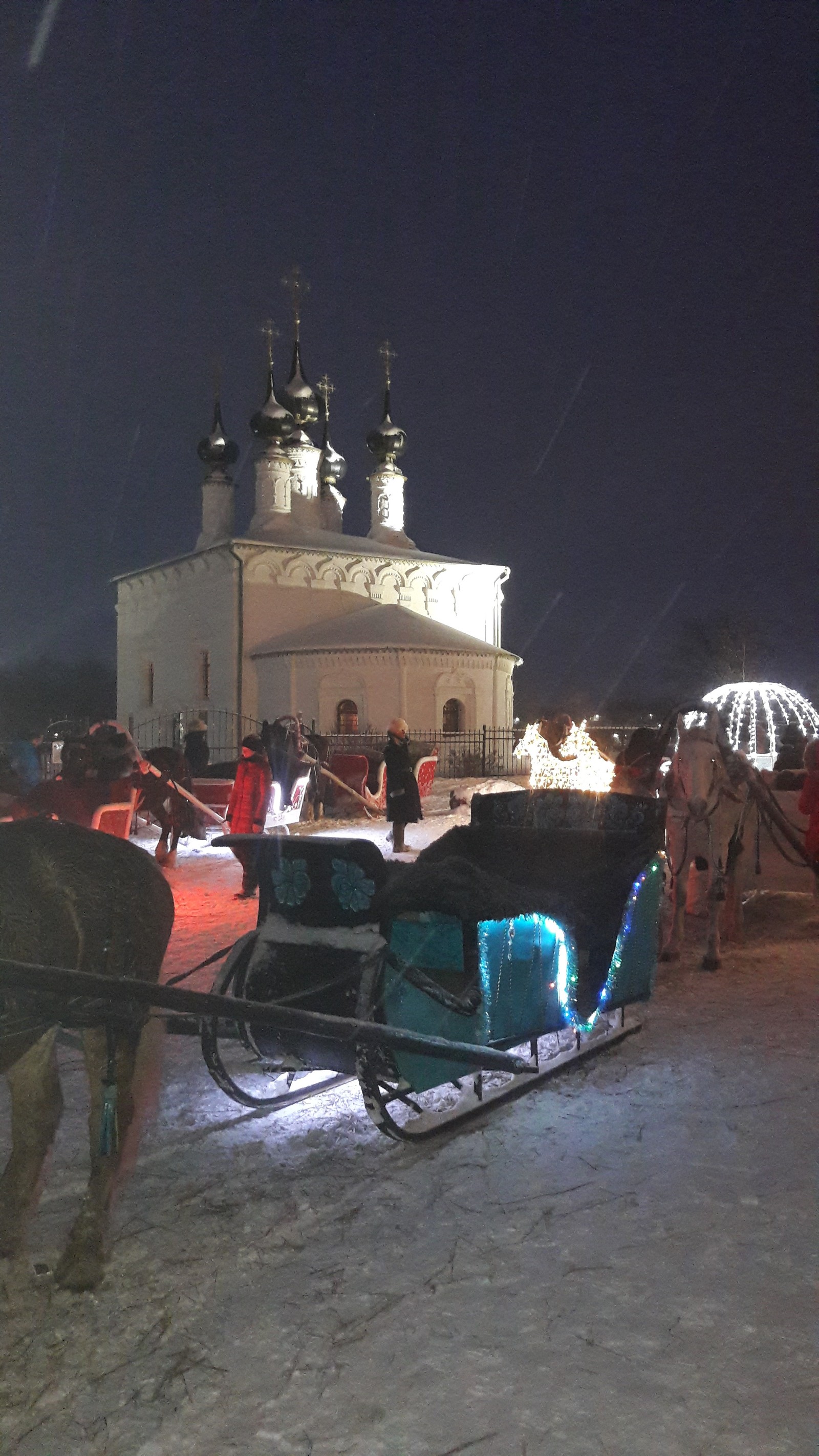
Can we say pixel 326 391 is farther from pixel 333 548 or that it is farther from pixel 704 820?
pixel 704 820

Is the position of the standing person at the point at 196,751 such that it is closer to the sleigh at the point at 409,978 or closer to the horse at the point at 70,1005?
the sleigh at the point at 409,978

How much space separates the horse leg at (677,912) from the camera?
842 centimetres

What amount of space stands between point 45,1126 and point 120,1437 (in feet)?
3.87

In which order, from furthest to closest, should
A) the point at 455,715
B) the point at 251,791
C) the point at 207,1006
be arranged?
the point at 455,715 < the point at 251,791 < the point at 207,1006

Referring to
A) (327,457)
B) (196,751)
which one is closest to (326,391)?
(327,457)

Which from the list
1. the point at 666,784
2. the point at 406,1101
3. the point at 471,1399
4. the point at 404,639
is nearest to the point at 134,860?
the point at 406,1101

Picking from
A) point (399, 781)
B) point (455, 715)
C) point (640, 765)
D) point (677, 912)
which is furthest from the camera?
point (455, 715)

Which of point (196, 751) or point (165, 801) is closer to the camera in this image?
point (165, 801)

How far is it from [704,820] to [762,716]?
12.5m

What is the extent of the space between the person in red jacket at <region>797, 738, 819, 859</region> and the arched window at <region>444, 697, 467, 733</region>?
86.0ft

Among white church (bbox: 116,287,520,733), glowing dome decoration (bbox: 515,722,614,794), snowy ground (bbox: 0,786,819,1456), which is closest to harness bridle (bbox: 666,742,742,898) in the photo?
snowy ground (bbox: 0,786,819,1456)

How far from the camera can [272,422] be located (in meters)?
41.6

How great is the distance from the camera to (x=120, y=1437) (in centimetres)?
254

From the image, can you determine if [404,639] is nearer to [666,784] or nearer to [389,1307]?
[666,784]
